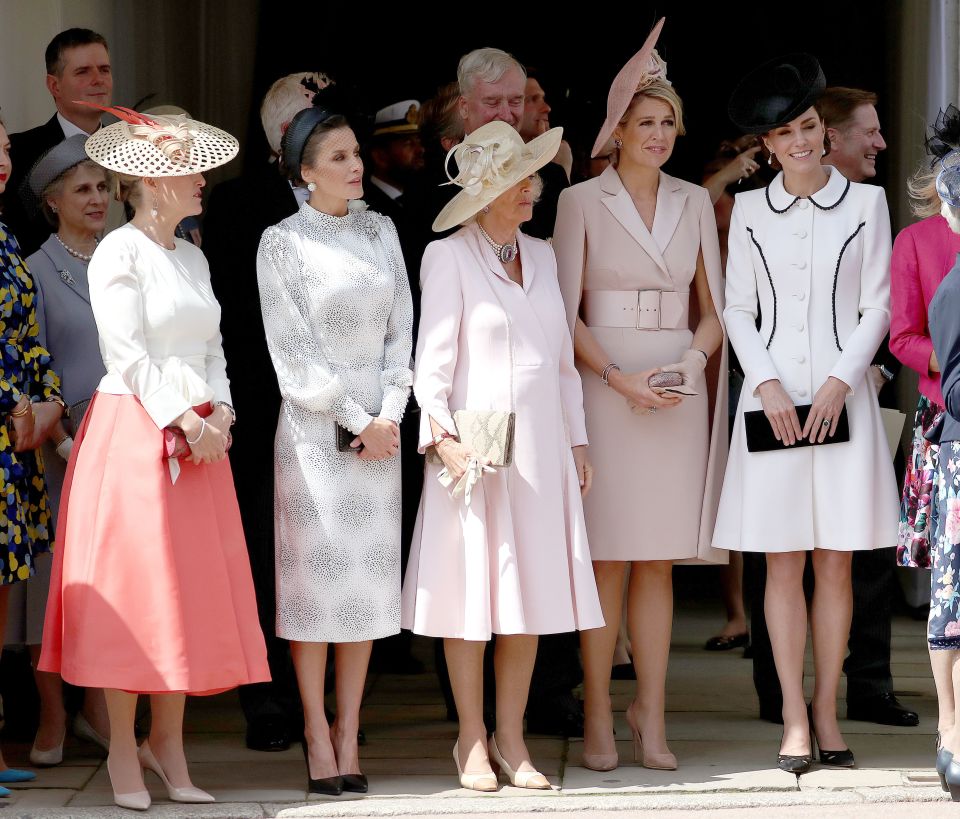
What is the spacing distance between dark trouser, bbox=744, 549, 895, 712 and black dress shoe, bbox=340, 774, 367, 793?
5.13 feet

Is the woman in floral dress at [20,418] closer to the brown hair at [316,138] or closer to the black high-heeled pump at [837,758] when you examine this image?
the brown hair at [316,138]

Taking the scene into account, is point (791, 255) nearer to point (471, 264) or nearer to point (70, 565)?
point (471, 264)

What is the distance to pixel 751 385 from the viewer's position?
495 centimetres

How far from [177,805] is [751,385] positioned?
202 centimetres

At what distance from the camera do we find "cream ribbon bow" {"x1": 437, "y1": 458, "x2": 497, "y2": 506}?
4652 millimetres

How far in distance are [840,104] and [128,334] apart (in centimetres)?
258

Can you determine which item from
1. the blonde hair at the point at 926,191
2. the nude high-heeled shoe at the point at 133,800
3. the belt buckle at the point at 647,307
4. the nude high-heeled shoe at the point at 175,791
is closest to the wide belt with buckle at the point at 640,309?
the belt buckle at the point at 647,307

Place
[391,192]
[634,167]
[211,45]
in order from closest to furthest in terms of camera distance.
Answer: [634,167] < [391,192] < [211,45]

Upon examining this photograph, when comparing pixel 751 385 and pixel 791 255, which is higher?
pixel 791 255

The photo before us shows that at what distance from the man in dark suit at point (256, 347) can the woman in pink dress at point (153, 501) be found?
435 mm

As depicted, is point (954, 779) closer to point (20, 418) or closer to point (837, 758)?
point (837, 758)

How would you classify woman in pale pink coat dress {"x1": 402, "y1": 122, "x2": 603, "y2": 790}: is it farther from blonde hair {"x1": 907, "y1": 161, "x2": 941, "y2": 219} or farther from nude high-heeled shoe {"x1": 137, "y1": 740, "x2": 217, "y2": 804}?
blonde hair {"x1": 907, "y1": 161, "x2": 941, "y2": 219}

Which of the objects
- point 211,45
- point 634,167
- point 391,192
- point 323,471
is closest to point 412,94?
point 211,45

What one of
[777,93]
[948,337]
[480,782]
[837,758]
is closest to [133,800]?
[480,782]
